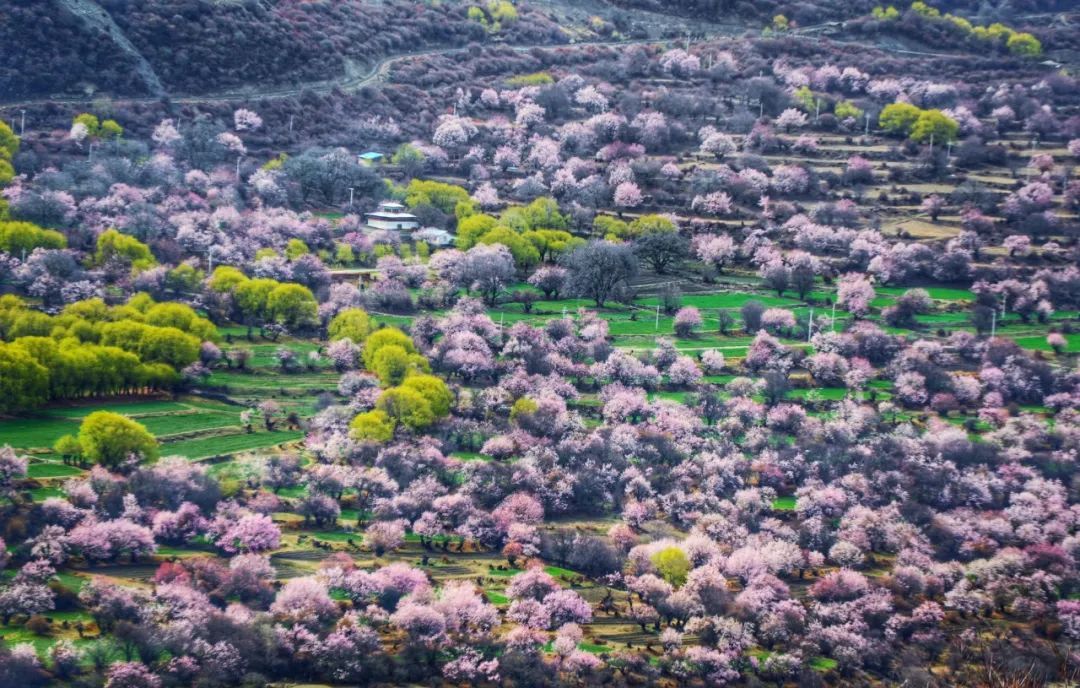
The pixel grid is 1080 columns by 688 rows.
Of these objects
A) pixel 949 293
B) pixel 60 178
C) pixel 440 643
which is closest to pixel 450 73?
pixel 60 178

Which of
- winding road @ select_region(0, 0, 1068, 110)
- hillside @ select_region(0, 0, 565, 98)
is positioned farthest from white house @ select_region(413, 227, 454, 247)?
hillside @ select_region(0, 0, 565, 98)

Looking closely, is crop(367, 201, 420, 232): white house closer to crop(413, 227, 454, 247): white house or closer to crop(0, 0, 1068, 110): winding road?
crop(413, 227, 454, 247): white house

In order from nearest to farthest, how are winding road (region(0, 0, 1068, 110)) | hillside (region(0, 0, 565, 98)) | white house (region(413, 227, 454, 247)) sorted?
white house (region(413, 227, 454, 247)), hillside (region(0, 0, 565, 98)), winding road (region(0, 0, 1068, 110))

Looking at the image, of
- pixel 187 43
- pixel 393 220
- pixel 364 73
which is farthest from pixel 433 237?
pixel 364 73

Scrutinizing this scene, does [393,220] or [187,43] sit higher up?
[187,43]

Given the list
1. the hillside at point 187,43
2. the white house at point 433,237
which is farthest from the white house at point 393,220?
the hillside at point 187,43

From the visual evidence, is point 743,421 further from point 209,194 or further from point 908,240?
point 209,194

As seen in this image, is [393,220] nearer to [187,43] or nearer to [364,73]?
[187,43]
